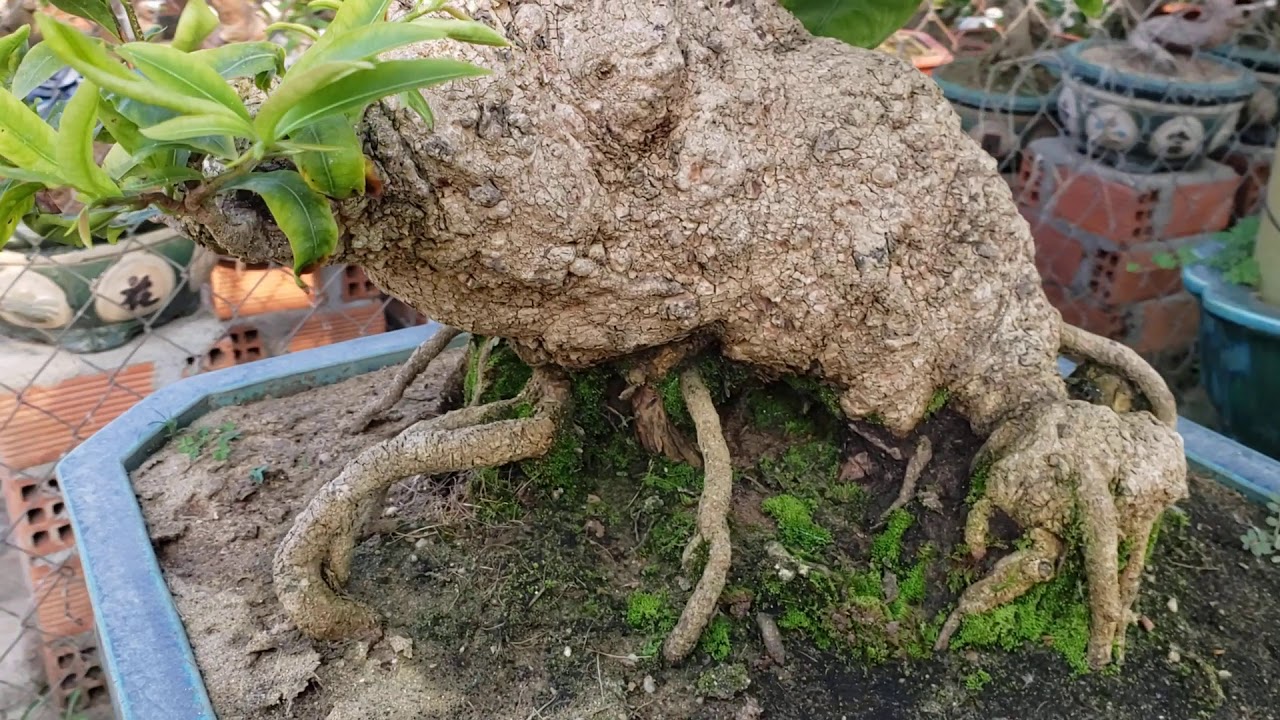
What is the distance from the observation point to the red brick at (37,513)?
206 cm

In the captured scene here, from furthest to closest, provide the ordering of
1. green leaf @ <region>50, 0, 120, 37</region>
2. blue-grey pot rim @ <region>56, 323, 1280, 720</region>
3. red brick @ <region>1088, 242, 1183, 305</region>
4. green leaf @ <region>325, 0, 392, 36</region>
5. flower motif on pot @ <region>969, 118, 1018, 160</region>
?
flower motif on pot @ <region>969, 118, 1018, 160</region> < red brick @ <region>1088, 242, 1183, 305</region> < blue-grey pot rim @ <region>56, 323, 1280, 720</region> < green leaf @ <region>50, 0, 120, 37</region> < green leaf @ <region>325, 0, 392, 36</region>

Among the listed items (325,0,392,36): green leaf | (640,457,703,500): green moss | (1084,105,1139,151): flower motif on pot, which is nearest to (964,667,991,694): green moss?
(640,457,703,500): green moss

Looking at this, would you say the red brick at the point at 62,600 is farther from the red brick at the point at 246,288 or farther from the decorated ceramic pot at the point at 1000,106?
the decorated ceramic pot at the point at 1000,106

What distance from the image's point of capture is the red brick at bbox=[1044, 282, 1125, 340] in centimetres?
267

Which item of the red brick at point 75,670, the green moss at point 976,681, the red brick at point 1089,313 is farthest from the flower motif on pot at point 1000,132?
the red brick at point 75,670

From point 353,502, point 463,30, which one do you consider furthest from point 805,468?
point 463,30

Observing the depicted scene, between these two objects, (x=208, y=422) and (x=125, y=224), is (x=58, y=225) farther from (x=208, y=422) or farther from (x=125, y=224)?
(x=208, y=422)

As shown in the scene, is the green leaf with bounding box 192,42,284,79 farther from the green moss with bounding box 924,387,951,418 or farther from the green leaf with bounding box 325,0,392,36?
the green moss with bounding box 924,387,951,418

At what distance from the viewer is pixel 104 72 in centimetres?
58

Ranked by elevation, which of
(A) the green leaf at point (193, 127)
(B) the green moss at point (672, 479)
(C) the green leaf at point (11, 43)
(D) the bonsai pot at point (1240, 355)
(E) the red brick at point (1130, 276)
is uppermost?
(C) the green leaf at point (11, 43)

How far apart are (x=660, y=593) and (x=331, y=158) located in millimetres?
660

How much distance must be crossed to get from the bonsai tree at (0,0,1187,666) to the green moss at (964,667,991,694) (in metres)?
0.06

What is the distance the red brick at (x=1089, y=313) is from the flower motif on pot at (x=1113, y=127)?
1.39 feet

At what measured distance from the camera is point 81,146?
2.10 feet
